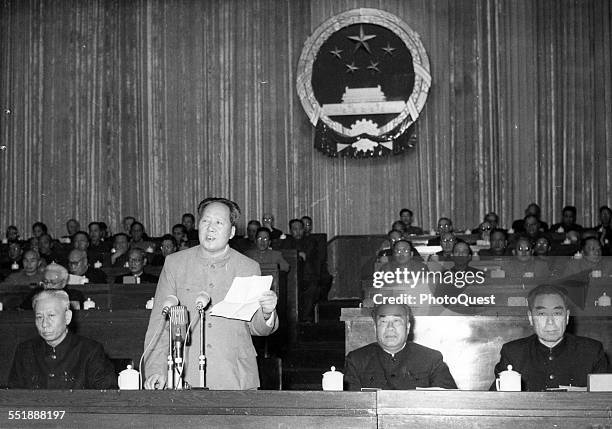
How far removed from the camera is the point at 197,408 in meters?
3.10

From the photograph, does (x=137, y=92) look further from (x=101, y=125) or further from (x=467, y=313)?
(x=467, y=313)

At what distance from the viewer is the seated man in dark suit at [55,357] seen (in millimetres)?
4602

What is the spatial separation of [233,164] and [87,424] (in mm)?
11421

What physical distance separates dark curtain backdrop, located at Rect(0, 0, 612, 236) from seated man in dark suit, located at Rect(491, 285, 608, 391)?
891 centimetres

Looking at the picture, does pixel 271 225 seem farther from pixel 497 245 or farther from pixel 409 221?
pixel 497 245

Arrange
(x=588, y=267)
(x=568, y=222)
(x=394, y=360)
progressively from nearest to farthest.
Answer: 1. (x=394, y=360)
2. (x=588, y=267)
3. (x=568, y=222)

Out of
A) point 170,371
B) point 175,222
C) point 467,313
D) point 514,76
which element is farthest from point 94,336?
point 514,76

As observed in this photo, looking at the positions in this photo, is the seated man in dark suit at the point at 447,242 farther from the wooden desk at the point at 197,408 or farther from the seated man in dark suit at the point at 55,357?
the wooden desk at the point at 197,408

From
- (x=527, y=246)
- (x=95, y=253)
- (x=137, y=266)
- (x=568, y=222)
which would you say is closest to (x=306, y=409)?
(x=137, y=266)

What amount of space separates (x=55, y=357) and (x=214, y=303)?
1.06 m

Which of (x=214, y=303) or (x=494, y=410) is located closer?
(x=494, y=410)

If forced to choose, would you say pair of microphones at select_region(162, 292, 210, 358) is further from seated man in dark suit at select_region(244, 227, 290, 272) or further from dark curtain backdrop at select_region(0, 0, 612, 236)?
dark curtain backdrop at select_region(0, 0, 612, 236)

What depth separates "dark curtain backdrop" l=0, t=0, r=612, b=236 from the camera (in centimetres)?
1348

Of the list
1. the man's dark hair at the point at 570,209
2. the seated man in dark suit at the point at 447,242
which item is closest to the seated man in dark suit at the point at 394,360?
the seated man in dark suit at the point at 447,242
